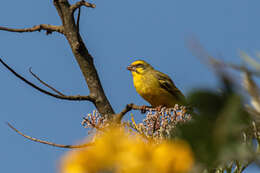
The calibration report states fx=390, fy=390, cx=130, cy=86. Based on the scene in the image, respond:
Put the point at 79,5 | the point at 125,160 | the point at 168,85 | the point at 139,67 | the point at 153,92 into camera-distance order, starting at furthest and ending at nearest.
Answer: the point at 139,67 → the point at 168,85 → the point at 153,92 → the point at 79,5 → the point at 125,160

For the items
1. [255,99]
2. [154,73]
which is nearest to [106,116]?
[255,99]

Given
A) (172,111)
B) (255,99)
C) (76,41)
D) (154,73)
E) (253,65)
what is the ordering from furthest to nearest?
1. (154,73)
2. (172,111)
3. (76,41)
4. (253,65)
5. (255,99)

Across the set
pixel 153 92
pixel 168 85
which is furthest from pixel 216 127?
pixel 168 85

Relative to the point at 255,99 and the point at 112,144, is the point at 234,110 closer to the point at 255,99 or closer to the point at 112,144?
the point at 112,144

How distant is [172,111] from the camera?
2.79 meters

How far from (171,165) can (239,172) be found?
1.55 metres

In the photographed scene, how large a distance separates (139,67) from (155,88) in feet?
3.40

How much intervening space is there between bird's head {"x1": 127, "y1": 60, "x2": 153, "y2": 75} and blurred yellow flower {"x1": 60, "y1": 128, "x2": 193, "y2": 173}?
6.87m

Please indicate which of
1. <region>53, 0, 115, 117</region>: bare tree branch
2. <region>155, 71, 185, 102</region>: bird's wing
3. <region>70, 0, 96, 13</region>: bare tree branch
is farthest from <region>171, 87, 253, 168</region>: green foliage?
<region>155, 71, 185, 102</region>: bird's wing

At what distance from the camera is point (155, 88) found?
6738 millimetres

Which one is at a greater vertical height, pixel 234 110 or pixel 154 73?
pixel 234 110

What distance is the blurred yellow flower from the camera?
377mm

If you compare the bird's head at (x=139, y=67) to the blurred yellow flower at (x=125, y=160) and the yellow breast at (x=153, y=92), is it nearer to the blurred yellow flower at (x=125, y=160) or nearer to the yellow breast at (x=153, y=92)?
the yellow breast at (x=153, y=92)

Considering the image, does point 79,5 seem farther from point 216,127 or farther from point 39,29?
point 216,127
